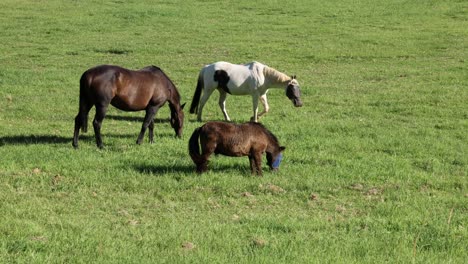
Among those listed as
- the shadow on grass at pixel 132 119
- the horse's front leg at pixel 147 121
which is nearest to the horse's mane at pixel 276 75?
the shadow on grass at pixel 132 119

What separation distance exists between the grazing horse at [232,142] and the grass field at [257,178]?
0.30 meters

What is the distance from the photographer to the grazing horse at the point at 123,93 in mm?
11648

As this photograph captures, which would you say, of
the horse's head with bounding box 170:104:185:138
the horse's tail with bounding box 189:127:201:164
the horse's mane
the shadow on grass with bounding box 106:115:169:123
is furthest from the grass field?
the horse's mane

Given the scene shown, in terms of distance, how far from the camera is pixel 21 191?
28.6 ft

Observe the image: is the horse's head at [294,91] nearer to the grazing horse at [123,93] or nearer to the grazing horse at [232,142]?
the grazing horse at [123,93]

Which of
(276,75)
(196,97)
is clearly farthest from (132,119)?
(276,75)

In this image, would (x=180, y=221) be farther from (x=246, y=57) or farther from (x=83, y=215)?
(x=246, y=57)

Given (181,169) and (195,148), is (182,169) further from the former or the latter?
(195,148)

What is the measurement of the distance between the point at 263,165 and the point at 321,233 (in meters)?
3.52

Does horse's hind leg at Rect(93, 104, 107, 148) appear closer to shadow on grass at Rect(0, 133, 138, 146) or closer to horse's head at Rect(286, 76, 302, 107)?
shadow on grass at Rect(0, 133, 138, 146)

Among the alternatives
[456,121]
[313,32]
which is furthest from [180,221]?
[313,32]

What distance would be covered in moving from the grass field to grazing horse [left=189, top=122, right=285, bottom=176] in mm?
303

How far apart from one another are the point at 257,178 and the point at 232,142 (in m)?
0.67

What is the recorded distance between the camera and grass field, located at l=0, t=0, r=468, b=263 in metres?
6.67
